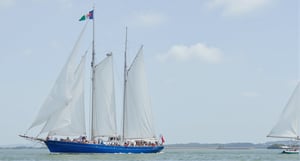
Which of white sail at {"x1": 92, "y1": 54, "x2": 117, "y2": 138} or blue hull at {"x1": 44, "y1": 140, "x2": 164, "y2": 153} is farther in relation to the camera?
white sail at {"x1": 92, "y1": 54, "x2": 117, "y2": 138}

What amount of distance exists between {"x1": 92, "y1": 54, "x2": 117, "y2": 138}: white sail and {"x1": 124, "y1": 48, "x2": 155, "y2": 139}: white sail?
2308 millimetres

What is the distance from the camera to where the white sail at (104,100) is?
7219 centimetres

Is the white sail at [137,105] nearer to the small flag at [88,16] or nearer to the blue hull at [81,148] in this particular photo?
the blue hull at [81,148]

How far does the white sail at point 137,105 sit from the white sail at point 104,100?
2.31 m

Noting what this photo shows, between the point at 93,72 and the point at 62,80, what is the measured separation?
20.1 feet

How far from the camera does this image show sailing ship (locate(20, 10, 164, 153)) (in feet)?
228

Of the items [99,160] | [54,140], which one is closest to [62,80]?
[54,140]

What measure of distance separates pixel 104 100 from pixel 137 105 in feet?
13.4

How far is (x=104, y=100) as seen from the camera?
72.1 m

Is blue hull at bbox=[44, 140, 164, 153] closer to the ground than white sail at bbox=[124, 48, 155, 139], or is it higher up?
closer to the ground

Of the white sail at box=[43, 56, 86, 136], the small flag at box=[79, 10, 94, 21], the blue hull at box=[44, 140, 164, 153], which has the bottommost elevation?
the blue hull at box=[44, 140, 164, 153]

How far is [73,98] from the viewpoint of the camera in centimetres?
7050

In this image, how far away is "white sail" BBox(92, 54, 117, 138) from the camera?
237ft

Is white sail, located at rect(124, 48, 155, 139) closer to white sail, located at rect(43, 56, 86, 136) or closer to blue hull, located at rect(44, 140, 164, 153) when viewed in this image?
blue hull, located at rect(44, 140, 164, 153)
